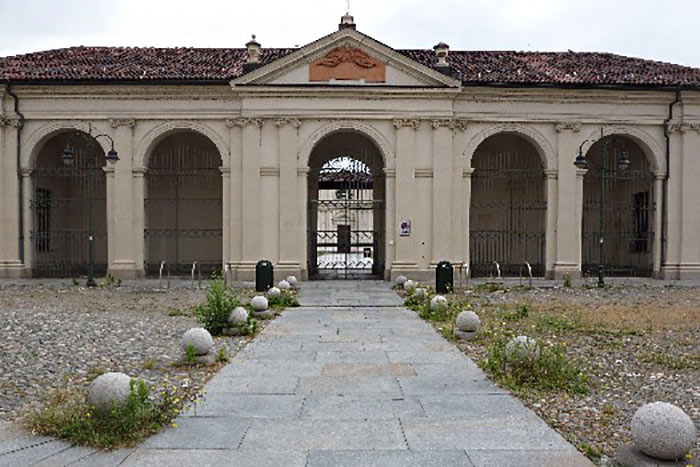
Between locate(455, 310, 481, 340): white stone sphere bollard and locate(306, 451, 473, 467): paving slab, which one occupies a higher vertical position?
locate(455, 310, 481, 340): white stone sphere bollard

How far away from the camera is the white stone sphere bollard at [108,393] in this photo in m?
4.95

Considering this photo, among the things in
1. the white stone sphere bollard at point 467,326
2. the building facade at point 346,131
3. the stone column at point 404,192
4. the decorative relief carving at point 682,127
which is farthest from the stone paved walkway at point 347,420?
the decorative relief carving at point 682,127

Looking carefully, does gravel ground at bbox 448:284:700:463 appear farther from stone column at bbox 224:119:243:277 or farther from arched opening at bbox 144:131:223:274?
arched opening at bbox 144:131:223:274

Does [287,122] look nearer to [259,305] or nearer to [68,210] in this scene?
[68,210]

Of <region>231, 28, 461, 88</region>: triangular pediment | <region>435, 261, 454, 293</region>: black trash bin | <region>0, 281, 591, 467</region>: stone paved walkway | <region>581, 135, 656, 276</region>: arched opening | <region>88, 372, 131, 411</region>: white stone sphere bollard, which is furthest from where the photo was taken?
<region>581, 135, 656, 276</region>: arched opening

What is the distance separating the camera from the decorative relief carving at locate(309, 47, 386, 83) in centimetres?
2205

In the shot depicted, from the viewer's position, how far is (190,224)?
2630 cm

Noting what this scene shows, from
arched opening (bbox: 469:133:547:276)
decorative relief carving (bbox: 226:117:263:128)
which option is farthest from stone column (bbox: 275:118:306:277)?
arched opening (bbox: 469:133:547:276)

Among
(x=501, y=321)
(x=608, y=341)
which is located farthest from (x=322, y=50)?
(x=608, y=341)

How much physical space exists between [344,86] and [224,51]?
252 inches

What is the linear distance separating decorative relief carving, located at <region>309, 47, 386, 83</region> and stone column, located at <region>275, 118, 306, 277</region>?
1.80 meters

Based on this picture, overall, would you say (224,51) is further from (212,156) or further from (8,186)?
(8,186)

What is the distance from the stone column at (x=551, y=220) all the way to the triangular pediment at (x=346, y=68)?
15.8 feet

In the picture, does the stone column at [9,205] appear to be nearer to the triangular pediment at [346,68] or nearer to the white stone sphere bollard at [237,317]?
the triangular pediment at [346,68]
